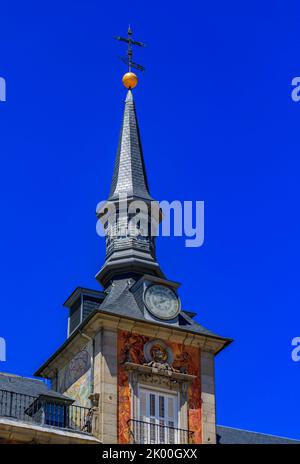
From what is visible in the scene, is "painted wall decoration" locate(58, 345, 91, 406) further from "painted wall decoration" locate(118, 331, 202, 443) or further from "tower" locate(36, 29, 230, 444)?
"painted wall decoration" locate(118, 331, 202, 443)

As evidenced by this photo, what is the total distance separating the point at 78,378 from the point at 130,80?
14875 mm

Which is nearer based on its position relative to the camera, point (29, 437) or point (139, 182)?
point (29, 437)

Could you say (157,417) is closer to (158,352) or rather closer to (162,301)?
(158,352)

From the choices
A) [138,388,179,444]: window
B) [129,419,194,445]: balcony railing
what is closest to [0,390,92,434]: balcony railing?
[129,419,194,445]: balcony railing

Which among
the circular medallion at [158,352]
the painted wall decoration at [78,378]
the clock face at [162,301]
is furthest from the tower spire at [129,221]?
the circular medallion at [158,352]

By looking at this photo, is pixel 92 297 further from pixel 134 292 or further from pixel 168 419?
pixel 168 419

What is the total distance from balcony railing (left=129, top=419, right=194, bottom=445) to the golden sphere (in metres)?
16.9

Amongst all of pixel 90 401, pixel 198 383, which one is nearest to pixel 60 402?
pixel 90 401

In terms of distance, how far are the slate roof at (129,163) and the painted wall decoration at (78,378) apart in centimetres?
755

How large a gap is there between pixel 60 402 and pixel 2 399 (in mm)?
1946

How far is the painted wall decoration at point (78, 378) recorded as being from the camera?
155ft

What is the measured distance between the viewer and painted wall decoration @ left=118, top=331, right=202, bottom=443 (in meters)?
45.8

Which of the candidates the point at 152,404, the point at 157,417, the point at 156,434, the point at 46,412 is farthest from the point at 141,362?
the point at 46,412
